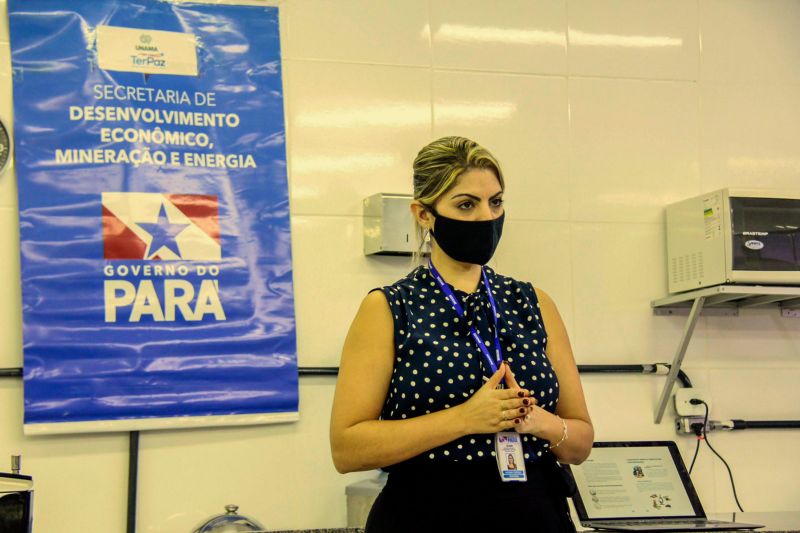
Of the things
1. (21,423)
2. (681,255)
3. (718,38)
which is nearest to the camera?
(21,423)

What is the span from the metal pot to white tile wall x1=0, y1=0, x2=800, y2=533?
15 centimetres

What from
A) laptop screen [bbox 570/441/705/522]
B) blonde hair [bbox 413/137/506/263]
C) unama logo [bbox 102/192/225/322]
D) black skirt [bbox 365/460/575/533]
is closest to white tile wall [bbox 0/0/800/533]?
laptop screen [bbox 570/441/705/522]

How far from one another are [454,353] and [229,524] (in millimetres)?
1316

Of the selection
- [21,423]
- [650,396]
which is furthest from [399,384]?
[650,396]

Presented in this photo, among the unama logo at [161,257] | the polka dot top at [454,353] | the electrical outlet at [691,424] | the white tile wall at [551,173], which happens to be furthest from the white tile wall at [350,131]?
the polka dot top at [454,353]

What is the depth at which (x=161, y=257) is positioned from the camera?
9.83ft

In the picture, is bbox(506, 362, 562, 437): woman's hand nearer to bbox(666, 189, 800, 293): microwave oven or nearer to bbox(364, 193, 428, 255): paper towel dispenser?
bbox(364, 193, 428, 255): paper towel dispenser

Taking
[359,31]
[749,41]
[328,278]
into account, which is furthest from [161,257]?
[749,41]

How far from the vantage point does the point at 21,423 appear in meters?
2.85

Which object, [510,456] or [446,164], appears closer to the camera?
[510,456]

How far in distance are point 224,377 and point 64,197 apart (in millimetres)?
717

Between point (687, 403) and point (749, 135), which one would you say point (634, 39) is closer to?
point (749, 135)

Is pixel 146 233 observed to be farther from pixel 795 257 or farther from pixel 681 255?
pixel 795 257

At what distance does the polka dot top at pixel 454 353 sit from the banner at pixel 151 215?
49.5 inches
